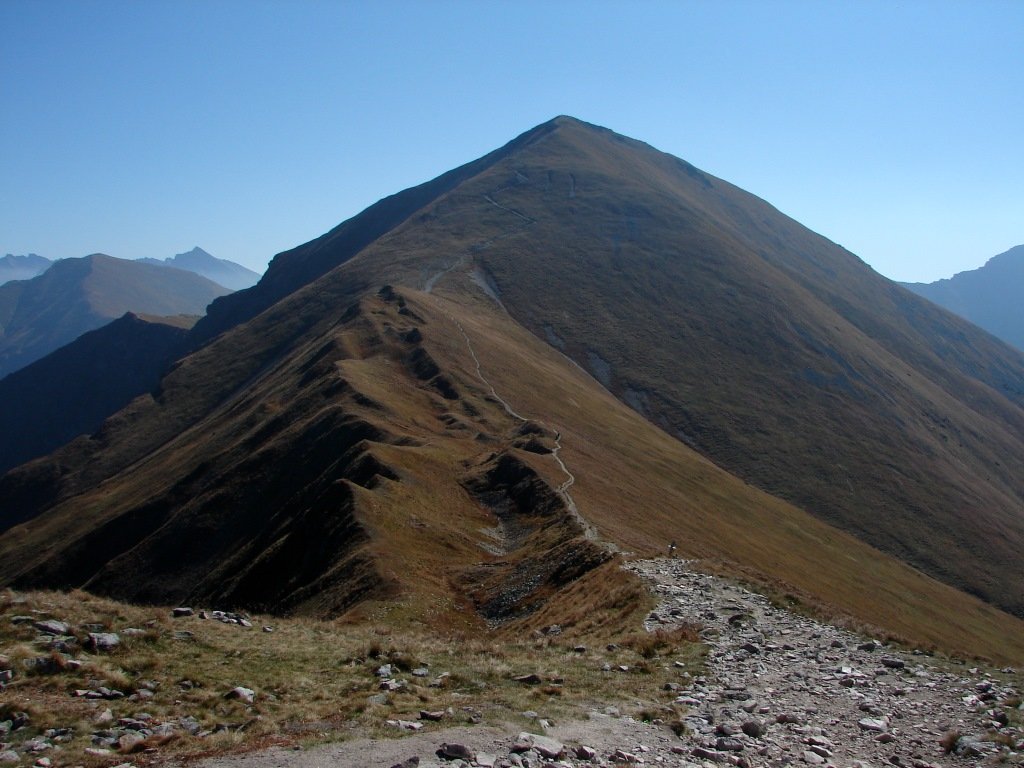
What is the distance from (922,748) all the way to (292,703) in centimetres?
1387

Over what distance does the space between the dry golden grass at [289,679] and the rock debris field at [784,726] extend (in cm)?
89

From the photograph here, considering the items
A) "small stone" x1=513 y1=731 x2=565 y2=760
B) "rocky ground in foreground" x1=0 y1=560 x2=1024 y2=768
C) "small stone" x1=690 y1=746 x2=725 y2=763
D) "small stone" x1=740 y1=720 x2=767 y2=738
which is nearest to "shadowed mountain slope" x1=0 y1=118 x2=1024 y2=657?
"rocky ground in foreground" x1=0 y1=560 x2=1024 y2=768

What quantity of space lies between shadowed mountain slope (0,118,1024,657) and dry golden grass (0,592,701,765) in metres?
14.7

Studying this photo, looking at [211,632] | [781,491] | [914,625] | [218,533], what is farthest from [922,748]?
[781,491]

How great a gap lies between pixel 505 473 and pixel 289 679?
4689cm

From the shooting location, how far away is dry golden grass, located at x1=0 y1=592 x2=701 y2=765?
1548 centimetres

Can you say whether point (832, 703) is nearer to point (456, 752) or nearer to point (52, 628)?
point (456, 752)

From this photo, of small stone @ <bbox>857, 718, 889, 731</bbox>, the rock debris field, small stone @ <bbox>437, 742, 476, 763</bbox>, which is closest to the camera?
small stone @ <bbox>437, 742, 476, 763</bbox>

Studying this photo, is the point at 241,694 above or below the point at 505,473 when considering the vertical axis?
above

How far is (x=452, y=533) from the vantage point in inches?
2100

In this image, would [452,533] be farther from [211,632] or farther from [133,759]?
[133,759]

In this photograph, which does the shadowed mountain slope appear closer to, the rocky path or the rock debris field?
the rocky path

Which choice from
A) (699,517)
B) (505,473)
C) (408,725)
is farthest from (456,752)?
(699,517)

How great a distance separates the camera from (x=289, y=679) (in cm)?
1892
